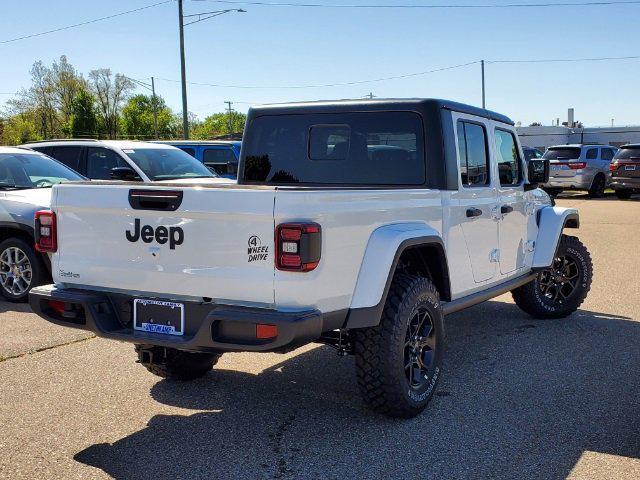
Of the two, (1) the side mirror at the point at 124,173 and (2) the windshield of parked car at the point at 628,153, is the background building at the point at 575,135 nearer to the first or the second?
(2) the windshield of parked car at the point at 628,153

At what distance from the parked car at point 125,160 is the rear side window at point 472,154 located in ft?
17.7

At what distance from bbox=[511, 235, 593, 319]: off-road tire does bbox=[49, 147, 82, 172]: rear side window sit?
667cm

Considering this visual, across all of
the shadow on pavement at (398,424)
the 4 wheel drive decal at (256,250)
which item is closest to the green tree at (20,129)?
the shadow on pavement at (398,424)

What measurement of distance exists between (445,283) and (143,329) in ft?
6.68

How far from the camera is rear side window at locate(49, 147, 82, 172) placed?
35.5 ft

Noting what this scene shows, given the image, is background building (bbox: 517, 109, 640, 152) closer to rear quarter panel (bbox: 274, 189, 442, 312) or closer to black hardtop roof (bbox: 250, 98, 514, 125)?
black hardtop roof (bbox: 250, 98, 514, 125)

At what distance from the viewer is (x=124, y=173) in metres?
9.97

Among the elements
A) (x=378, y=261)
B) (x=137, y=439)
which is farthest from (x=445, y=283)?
(x=137, y=439)

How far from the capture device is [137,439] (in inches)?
168

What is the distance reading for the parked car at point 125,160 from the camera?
10484 millimetres

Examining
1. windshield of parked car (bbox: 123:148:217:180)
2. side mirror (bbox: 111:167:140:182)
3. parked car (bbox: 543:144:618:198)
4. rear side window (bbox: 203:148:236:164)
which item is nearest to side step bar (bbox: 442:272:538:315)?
side mirror (bbox: 111:167:140:182)

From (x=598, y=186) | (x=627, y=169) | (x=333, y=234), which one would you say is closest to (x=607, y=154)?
(x=598, y=186)

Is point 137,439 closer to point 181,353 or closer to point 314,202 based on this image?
point 181,353

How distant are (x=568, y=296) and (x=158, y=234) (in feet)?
15.7
